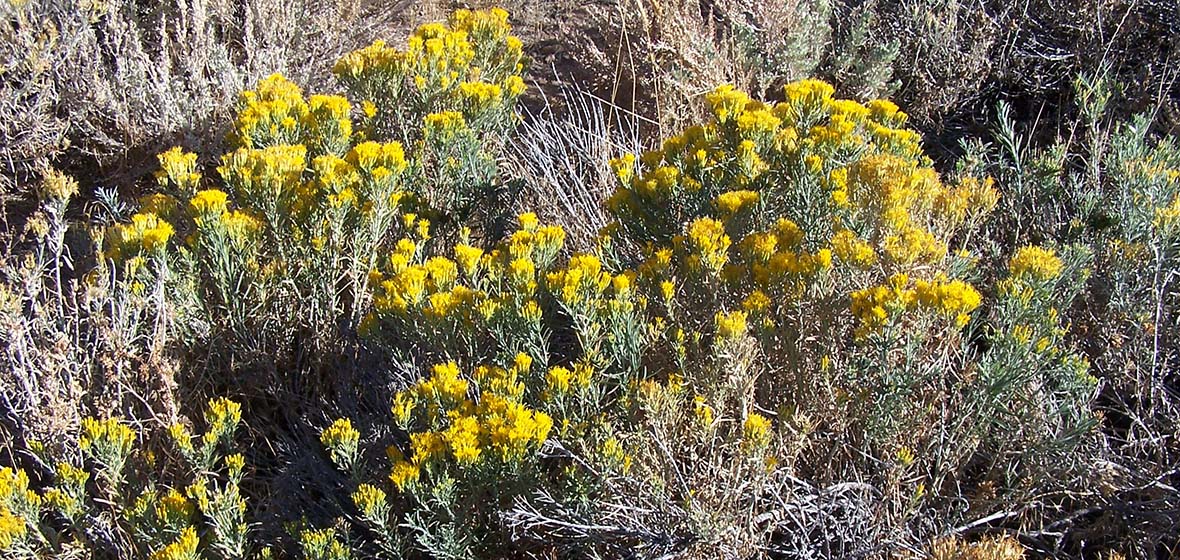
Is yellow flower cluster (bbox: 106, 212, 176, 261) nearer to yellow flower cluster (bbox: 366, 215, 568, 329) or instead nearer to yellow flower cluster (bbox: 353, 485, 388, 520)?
yellow flower cluster (bbox: 366, 215, 568, 329)

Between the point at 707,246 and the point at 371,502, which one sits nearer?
the point at 371,502

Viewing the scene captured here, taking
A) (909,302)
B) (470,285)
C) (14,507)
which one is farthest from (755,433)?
(14,507)

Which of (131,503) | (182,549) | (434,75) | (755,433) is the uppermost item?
(434,75)

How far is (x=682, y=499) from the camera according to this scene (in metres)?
2.30

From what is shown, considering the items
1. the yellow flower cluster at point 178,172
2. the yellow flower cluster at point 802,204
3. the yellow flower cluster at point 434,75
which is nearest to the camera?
the yellow flower cluster at point 802,204

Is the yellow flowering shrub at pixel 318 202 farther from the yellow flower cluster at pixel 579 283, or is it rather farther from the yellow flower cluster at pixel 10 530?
the yellow flower cluster at pixel 10 530

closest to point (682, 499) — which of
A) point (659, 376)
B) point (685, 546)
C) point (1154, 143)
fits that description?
point (685, 546)

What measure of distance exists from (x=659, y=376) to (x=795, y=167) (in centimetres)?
72

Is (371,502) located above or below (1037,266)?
below

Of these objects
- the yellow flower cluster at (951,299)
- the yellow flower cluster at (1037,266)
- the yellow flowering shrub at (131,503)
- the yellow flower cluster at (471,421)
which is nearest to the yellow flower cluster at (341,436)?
the yellow flower cluster at (471,421)

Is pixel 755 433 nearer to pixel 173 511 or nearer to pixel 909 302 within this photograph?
pixel 909 302

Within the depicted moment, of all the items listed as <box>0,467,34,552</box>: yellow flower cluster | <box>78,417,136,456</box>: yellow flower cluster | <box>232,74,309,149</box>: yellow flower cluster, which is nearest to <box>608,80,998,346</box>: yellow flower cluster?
<box>232,74,309,149</box>: yellow flower cluster

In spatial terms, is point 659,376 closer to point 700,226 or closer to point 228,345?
point 700,226

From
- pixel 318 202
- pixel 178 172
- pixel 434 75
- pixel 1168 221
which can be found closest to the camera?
pixel 1168 221
